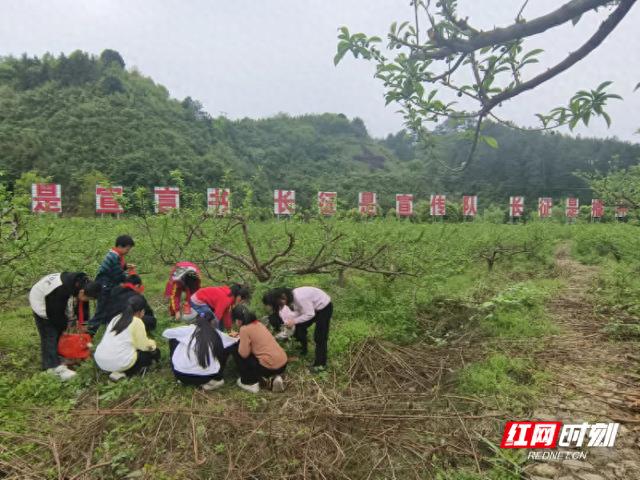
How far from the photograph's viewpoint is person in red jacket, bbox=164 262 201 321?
5.01 metres

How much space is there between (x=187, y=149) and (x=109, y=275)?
2735 cm

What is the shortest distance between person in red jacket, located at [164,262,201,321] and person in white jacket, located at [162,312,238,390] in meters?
1.38

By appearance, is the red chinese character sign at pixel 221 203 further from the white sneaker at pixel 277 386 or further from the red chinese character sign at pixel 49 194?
the red chinese character sign at pixel 49 194

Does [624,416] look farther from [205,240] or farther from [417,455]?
[205,240]

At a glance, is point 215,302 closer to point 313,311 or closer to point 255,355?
point 255,355

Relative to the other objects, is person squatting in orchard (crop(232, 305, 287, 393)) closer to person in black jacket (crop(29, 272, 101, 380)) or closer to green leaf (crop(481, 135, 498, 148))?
person in black jacket (crop(29, 272, 101, 380))

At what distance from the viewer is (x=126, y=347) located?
143 inches

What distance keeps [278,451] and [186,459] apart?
62cm

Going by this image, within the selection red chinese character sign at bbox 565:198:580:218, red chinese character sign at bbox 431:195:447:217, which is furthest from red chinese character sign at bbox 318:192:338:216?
red chinese character sign at bbox 565:198:580:218

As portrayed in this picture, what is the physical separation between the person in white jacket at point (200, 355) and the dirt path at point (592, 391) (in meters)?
2.51

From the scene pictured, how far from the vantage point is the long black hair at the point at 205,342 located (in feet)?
11.3

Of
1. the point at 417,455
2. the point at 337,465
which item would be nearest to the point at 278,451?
the point at 337,465

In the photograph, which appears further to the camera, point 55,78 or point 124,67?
point 124,67

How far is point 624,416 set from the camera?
281 cm
